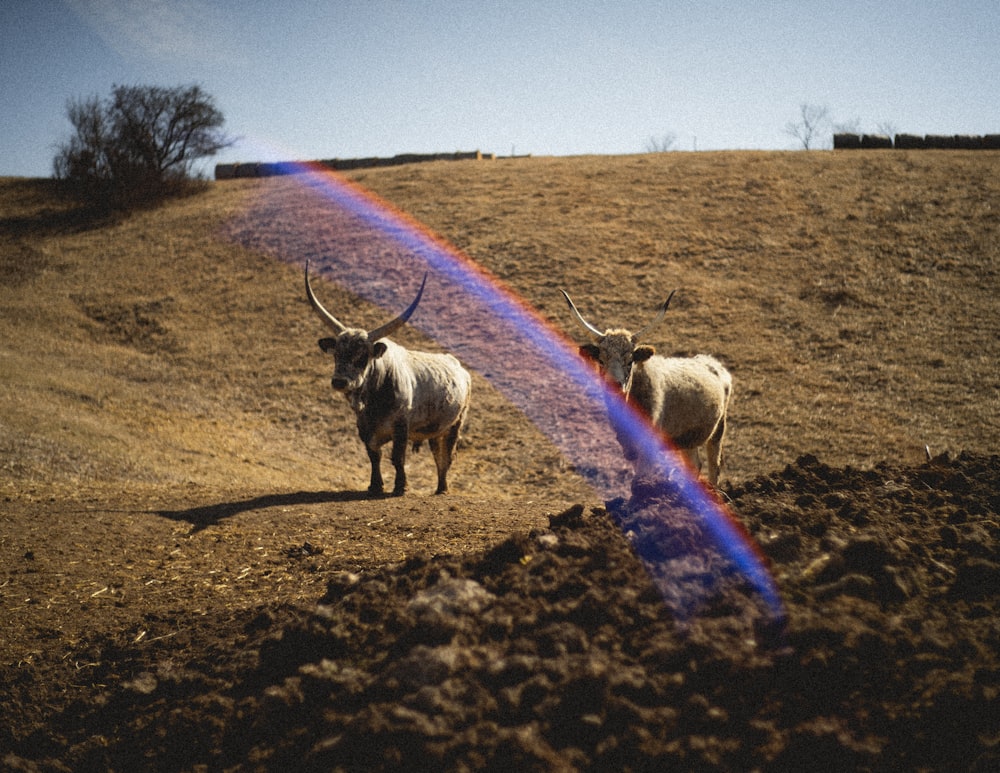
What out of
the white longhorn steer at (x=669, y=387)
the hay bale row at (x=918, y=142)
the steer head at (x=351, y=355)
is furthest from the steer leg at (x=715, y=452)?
the hay bale row at (x=918, y=142)

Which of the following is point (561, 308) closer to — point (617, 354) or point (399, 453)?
point (399, 453)

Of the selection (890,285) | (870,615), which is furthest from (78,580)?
(890,285)

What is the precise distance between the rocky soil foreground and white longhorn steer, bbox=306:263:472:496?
508cm

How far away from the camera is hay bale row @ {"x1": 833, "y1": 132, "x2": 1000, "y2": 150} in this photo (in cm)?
3173

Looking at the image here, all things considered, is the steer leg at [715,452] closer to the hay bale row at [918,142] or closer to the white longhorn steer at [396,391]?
the white longhorn steer at [396,391]

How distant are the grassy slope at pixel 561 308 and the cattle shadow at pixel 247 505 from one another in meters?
1.59

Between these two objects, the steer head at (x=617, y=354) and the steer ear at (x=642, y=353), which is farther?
the steer ear at (x=642, y=353)

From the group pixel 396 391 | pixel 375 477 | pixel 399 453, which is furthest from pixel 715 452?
pixel 375 477

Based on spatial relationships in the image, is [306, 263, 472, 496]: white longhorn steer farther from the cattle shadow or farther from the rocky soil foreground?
the rocky soil foreground

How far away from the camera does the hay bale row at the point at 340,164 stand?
36656 millimetres

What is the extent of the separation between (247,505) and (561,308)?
12753 mm

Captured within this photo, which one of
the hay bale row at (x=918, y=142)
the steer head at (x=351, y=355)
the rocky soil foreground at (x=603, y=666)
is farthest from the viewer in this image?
the hay bale row at (x=918, y=142)

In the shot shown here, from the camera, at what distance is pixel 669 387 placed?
8641 millimetres

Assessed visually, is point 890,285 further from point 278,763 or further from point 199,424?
point 278,763
